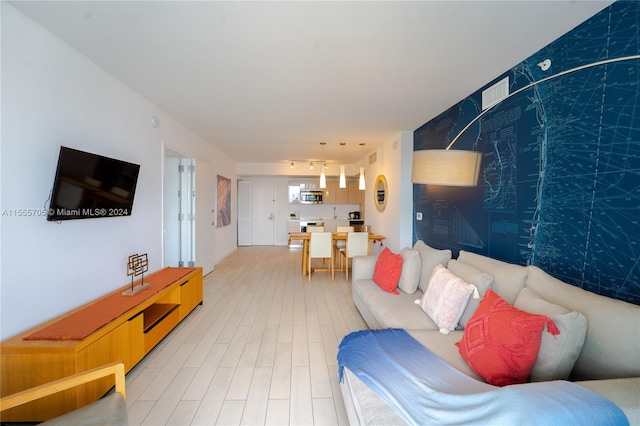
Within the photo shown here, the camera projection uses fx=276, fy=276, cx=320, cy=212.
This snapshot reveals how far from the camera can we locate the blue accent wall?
1.67 meters

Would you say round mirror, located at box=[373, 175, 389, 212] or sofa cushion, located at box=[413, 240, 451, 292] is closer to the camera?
sofa cushion, located at box=[413, 240, 451, 292]

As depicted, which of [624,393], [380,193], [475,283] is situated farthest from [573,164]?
[380,193]

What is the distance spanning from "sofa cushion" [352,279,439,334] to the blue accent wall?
40.5 inches

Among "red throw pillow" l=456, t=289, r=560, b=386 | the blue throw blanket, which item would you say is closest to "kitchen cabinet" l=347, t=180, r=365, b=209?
the blue throw blanket

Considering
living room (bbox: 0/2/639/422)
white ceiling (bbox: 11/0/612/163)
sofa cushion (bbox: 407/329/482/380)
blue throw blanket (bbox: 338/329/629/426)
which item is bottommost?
sofa cushion (bbox: 407/329/482/380)

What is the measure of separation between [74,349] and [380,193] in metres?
5.10

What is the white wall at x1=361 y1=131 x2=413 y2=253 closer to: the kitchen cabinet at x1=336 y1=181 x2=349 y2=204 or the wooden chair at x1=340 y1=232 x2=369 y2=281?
the wooden chair at x1=340 y1=232 x2=369 y2=281

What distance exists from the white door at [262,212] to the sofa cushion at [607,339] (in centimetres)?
832

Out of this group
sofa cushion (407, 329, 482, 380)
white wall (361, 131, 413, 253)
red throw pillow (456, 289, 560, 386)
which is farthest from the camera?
white wall (361, 131, 413, 253)

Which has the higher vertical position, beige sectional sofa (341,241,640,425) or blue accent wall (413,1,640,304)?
blue accent wall (413,1,640,304)

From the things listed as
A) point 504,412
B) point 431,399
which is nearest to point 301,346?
point 431,399

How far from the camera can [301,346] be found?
2.69m

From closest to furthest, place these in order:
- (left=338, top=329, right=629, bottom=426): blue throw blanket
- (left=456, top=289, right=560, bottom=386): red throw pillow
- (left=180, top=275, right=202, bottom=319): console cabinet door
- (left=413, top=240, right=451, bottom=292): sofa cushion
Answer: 1. (left=338, top=329, right=629, bottom=426): blue throw blanket
2. (left=456, top=289, right=560, bottom=386): red throw pillow
3. (left=413, top=240, right=451, bottom=292): sofa cushion
4. (left=180, top=275, right=202, bottom=319): console cabinet door

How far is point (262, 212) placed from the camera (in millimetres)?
9203
